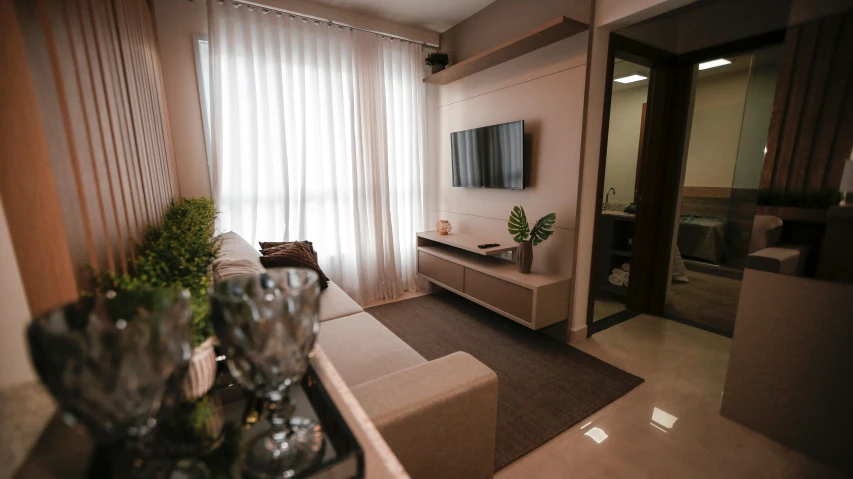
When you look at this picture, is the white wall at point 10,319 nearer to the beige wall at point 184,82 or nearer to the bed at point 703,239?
the beige wall at point 184,82

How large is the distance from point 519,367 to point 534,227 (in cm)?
107

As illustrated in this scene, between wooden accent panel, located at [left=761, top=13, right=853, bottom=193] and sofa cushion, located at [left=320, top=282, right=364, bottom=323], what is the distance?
2.34m

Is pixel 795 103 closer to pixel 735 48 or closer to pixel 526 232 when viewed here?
pixel 735 48

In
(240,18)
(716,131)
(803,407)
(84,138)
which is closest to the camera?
(84,138)

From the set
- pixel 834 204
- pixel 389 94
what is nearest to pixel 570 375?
pixel 834 204

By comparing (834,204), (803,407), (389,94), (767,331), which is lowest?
(803,407)

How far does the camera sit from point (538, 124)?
2795mm

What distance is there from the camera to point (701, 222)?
4.50 m

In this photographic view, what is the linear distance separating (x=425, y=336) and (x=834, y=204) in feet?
8.11

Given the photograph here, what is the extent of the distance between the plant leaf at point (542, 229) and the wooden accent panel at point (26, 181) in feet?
8.25

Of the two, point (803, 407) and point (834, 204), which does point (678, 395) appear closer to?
point (803, 407)

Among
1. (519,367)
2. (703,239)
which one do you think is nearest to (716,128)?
(703,239)

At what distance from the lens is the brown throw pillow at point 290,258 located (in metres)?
2.33

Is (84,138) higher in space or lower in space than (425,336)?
higher
